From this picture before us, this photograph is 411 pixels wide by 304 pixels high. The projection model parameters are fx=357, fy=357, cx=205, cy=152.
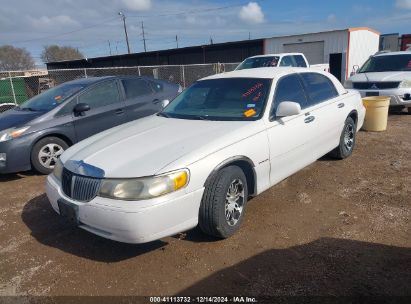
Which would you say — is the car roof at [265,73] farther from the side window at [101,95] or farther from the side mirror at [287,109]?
the side window at [101,95]

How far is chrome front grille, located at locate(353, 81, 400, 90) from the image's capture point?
9227mm

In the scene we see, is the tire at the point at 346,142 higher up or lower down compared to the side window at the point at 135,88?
lower down

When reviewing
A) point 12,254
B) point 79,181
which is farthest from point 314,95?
point 12,254

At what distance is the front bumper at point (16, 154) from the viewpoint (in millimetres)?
5562

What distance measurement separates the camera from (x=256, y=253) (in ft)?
11.0

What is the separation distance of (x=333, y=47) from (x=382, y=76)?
14.1 m

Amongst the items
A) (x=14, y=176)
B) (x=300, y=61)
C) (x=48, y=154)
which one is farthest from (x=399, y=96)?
(x=14, y=176)

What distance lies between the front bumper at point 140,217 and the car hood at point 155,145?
0.88ft

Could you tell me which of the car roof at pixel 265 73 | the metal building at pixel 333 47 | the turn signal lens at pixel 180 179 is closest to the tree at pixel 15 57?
the metal building at pixel 333 47

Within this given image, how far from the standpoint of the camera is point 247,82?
441cm

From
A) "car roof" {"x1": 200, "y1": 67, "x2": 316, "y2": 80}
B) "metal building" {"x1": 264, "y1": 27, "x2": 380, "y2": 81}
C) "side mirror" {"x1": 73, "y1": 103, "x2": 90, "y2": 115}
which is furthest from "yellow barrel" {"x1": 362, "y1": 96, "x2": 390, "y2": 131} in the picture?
"metal building" {"x1": 264, "y1": 27, "x2": 380, "y2": 81}

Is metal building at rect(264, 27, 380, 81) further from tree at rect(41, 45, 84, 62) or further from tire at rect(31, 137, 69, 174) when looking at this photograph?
tree at rect(41, 45, 84, 62)

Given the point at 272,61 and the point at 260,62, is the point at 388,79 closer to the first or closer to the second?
the point at 272,61

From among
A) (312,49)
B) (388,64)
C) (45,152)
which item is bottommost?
(45,152)
